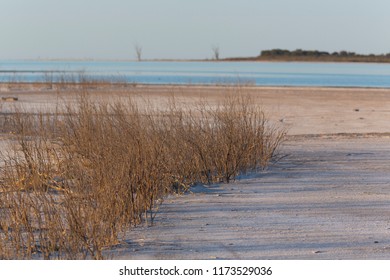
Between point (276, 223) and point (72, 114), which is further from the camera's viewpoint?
point (72, 114)

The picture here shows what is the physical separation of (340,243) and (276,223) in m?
0.90

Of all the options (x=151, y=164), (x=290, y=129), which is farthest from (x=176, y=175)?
(x=290, y=129)

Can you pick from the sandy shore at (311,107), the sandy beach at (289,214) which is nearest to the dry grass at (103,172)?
the sandy beach at (289,214)

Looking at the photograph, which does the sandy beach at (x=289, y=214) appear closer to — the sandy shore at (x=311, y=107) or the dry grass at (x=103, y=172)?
the dry grass at (x=103, y=172)

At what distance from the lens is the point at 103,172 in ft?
24.3

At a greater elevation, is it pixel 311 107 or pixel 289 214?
pixel 289 214

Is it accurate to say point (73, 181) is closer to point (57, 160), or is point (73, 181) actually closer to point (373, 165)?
point (57, 160)

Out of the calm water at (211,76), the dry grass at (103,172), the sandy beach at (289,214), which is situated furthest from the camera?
the calm water at (211,76)

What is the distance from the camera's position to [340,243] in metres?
6.85

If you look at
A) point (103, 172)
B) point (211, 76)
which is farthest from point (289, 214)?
point (211, 76)

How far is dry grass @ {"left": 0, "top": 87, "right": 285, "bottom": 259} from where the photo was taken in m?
6.48

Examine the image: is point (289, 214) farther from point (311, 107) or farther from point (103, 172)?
point (311, 107)

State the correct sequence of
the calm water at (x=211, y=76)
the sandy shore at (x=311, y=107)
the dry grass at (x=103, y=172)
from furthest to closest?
the calm water at (x=211, y=76)
the sandy shore at (x=311, y=107)
the dry grass at (x=103, y=172)

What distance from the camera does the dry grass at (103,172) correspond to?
255 inches
